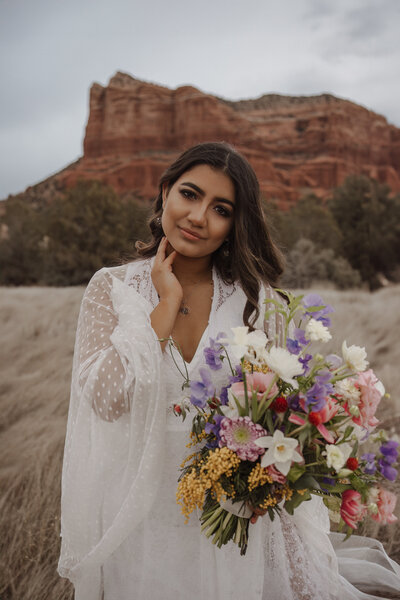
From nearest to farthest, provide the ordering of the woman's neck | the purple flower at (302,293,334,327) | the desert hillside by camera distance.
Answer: the purple flower at (302,293,334,327) < the woman's neck < the desert hillside

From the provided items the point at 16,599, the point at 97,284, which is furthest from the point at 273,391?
the point at 16,599

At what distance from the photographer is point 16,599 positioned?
7.84 ft

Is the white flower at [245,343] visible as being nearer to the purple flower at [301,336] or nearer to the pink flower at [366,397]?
the purple flower at [301,336]

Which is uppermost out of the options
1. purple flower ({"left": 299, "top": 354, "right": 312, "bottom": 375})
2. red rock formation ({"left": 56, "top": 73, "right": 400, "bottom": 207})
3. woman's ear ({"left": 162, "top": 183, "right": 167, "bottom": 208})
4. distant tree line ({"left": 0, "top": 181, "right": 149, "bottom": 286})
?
red rock formation ({"left": 56, "top": 73, "right": 400, "bottom": 207})

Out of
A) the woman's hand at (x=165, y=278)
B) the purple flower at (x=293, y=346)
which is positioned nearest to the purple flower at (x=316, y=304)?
the purple flower at (x=293, y=346)

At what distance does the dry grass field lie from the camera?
2625 mm

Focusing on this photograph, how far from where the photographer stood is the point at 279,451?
1286mm

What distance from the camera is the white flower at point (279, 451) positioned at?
127 centimetres

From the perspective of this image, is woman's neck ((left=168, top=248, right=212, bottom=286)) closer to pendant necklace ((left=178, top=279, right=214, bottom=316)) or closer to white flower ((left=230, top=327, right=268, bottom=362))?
pendant necklace ((left=178, top=279, right=214, bottom=316))

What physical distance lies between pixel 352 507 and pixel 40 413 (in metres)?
3.67

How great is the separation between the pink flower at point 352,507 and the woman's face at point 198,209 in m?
1.13

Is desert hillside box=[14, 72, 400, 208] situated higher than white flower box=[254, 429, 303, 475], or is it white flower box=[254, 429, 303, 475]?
desert hillside box=[14, 72, 400, 208]

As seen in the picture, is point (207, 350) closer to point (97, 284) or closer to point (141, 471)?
point (141, 471)

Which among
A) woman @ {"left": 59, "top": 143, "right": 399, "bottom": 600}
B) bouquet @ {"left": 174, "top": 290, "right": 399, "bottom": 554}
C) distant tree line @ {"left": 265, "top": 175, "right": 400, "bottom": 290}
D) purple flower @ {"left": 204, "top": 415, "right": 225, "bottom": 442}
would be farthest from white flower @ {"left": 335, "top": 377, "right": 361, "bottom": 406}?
distant tree line @ {"left": 265, "top": 175, "right": 400, "bottom": 290}
